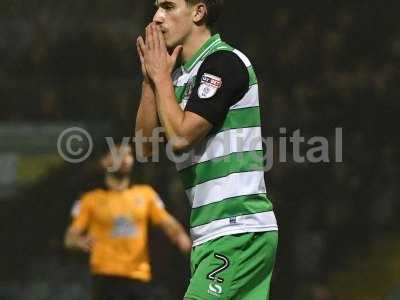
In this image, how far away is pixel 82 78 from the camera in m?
8.20

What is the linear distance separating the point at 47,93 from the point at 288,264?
2.32 metres

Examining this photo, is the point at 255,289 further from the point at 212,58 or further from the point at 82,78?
the point at 82,78

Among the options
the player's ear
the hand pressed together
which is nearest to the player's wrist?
the hand pressed together

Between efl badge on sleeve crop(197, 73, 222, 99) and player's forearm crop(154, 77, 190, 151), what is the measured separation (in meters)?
0.09

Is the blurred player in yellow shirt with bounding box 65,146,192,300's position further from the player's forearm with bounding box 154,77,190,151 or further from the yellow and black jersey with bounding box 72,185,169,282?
the player's forearm with bounding box 154,77,190,151

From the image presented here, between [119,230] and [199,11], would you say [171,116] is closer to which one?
[199,11]

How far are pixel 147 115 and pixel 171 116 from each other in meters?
0.34

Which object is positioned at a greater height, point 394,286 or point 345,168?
point 345,168

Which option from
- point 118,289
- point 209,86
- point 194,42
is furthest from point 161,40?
point 118,289

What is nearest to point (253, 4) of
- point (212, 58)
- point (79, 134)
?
point (79, 134)

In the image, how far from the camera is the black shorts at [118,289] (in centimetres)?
747

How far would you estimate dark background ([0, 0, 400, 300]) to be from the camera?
320 inches

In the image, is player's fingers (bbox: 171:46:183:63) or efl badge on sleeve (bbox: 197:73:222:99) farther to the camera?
player's fingers (bbox: 171:46:183:63)

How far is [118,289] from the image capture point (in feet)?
24.7
